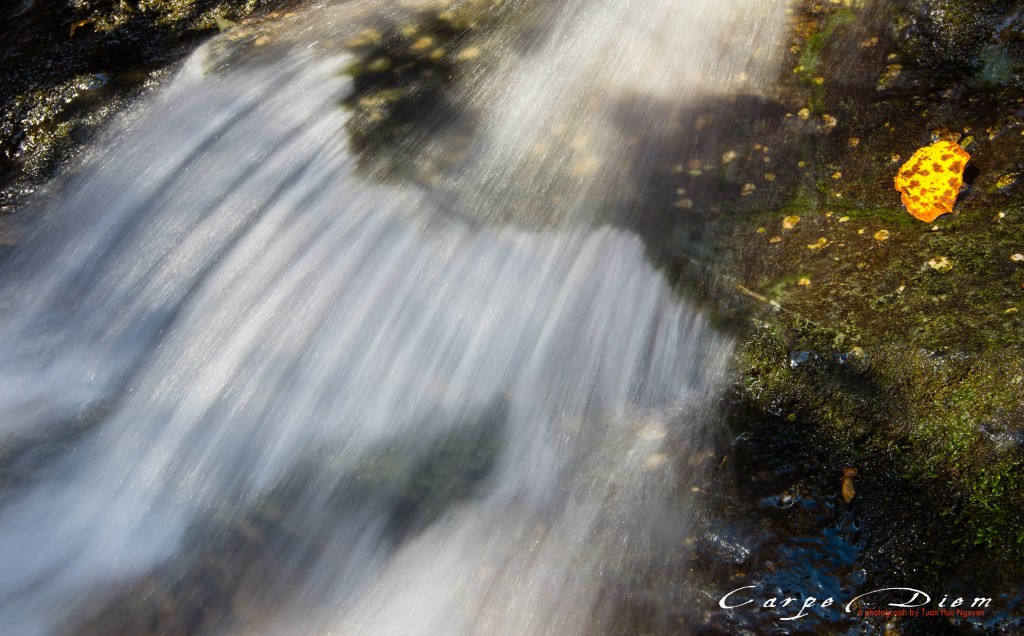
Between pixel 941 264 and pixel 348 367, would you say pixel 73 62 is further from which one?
pixel 941 264

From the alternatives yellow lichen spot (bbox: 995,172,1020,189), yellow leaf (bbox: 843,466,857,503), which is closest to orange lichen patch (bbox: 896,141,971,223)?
yellow lichen spot (bbox: 995,172,1020,189)

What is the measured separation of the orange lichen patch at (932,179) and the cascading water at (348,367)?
1.14 meters

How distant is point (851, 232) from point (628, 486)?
160cm

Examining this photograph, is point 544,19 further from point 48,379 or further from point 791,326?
point 48,379

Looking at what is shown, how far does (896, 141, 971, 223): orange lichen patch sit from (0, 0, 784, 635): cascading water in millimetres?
1142

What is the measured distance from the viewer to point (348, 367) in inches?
147

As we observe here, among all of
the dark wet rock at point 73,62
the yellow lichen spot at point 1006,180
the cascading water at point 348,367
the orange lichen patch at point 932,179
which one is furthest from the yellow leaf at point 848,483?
the dark wet rock at point 73,62

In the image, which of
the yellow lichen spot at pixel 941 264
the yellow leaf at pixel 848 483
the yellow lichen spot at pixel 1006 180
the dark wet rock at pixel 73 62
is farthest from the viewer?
the dark wet rock at pixel 73 62

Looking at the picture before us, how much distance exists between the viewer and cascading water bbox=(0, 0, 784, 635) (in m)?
3.15

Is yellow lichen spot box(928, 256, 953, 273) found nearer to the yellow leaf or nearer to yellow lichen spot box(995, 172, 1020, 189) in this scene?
yellow lichen spot box(995, 172, 1020, 189)

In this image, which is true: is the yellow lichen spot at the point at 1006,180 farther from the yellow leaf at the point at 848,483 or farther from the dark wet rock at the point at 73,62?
the dark wet rock at the point at 73,62

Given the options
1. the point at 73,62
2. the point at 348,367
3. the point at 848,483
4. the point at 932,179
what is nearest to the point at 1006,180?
the point at 932,179

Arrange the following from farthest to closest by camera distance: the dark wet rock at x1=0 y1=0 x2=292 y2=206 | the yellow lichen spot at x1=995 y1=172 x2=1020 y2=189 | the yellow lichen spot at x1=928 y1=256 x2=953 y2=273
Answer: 1. the dark wet rock at x1=0 y1=0 x2=292 y2=206
2. the yellow lichen spot at x1=995 y1=172 x2=1020 y2=189
3. the yellow lichen spot at x1=928 y1=256 x2=953 y2=273

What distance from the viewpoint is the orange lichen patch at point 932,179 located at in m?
3.30
